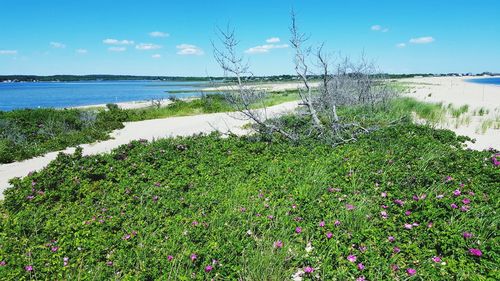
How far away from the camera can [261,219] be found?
16.3ft

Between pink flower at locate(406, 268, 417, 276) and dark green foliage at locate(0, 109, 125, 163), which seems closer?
pink flower at locate(406, 268, 417, 276)

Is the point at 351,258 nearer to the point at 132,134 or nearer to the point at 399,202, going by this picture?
the point at 399,202

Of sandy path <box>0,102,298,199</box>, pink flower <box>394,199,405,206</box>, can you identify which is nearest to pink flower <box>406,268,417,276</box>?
pink flower <box>394,199,405,206</box>

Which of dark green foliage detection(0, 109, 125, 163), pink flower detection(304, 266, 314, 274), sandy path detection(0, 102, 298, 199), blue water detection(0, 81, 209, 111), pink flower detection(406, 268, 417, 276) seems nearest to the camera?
pink flower detection(406, 268, 417, 276)

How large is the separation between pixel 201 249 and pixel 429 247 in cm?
293

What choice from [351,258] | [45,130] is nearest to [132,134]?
[45,130]

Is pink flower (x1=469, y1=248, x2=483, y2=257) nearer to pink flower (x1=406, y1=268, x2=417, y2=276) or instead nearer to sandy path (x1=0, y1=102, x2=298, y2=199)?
pink flower (x1=406, y1=268, x2=417, y2=276)

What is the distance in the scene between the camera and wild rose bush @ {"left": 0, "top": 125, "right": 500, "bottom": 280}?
3.96 m

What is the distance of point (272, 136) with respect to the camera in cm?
1056

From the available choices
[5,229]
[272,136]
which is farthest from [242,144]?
[5,229]

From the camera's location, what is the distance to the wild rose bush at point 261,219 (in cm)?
396

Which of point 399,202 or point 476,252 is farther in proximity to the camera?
point 399,202

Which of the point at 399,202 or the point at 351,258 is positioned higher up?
the point at 399,202

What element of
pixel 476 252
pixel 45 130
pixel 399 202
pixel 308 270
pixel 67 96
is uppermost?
pixel 67 96
